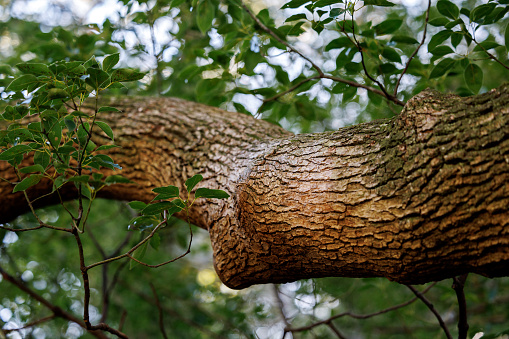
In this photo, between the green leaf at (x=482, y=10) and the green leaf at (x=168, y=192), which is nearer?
the green leaf at (x=168, y=192)

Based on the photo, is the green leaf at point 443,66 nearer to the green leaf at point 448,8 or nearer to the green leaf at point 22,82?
the green leaf at point 448,8

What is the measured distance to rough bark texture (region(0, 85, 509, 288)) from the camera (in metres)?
0.81

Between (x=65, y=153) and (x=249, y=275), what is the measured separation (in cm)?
65

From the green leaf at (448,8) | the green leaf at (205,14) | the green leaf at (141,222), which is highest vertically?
the green leaf at (448,8)

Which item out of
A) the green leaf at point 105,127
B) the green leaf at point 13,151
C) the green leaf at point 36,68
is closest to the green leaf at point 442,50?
the green leaf at point 105,127

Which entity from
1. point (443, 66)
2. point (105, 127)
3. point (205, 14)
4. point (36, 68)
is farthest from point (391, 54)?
point (36, 68)

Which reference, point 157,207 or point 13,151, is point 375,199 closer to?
point 157,207

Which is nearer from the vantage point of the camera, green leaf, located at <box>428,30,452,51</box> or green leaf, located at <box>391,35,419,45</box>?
green leaf, located at <box>428,30,452,51</box>

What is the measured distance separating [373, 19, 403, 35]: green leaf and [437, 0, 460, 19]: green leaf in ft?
0.59

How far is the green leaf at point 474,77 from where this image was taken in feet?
4.57

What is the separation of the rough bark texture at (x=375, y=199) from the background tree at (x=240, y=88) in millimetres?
445

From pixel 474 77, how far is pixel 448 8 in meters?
0.30

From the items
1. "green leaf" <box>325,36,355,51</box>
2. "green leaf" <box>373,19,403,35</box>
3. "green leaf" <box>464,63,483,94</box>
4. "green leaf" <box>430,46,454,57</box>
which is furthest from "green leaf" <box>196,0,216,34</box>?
"green leaf" <box>464,63,483,94</box>

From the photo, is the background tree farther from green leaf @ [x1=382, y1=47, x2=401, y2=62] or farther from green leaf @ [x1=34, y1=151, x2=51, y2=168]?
green leaf @ [x1=34, y1=151, x2=51, y2=168]
